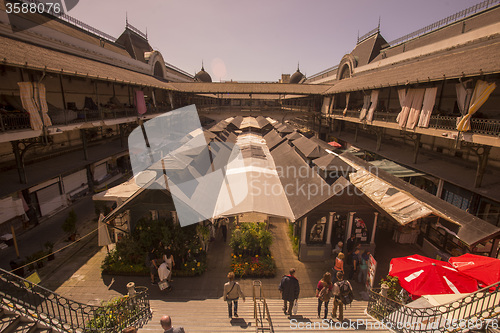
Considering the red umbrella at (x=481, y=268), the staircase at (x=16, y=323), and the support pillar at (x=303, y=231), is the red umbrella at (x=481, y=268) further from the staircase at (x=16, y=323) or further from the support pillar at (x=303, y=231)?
the staircase at (x=16, y=323)

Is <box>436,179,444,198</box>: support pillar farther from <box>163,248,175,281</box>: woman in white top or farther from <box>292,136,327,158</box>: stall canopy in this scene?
<box>163,248,175,281</box>: woman in white top

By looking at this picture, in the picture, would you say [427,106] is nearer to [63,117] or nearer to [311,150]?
[311,150]

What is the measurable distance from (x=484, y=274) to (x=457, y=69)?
1151cm

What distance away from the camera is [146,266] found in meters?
10.1

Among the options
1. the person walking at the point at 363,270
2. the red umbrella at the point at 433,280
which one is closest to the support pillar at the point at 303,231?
the person walking at the point at 363,270

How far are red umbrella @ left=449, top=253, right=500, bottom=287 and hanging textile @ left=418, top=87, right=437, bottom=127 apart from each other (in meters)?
10.3

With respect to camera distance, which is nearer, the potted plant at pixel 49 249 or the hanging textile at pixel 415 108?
the potted plant at pixel 49 249

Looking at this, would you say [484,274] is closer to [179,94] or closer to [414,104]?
[414,104]

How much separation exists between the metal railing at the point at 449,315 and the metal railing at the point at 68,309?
282 inches

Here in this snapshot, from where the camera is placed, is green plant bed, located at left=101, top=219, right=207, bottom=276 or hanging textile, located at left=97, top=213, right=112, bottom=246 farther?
Result: hanging textile, located at left=97, top=213, right=112, bottom=246

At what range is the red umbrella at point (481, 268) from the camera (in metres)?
6.82

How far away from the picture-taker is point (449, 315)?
19.8 feet

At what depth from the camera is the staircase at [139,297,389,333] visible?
6.95 meters

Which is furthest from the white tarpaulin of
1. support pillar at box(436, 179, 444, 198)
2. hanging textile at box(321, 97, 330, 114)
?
hanging textile at box(321, 97, 330, 114)
